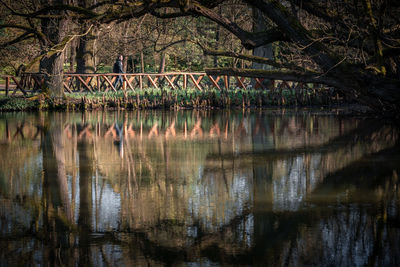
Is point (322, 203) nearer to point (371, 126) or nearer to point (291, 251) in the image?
point (291, 251)

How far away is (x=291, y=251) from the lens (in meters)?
6.33

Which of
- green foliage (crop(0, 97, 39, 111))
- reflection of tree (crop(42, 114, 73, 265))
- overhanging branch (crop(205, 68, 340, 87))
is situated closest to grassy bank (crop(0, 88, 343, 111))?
green foliage (crop(0, 97, 39, 111))

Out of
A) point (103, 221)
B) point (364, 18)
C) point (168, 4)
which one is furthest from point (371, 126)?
point (103, 221)

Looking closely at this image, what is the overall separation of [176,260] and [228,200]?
2803mm

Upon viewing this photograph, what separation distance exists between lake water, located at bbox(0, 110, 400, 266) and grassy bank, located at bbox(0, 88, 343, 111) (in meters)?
12.8

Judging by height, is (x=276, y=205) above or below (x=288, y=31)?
below

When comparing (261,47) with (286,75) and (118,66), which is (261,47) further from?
(286,75)

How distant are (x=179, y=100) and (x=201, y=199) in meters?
22.3

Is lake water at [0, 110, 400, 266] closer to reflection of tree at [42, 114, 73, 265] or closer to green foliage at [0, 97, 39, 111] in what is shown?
reflection of tree at [42, 114, 73, 265]

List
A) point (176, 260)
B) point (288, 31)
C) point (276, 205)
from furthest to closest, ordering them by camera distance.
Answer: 1. point (288, 31)
2. point (276, 205)
3. point (176, 260)

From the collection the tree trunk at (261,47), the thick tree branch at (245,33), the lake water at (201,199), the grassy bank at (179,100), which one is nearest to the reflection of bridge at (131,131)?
the lake water at (201,199)

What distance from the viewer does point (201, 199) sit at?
8.89m

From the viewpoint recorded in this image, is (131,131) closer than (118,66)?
Yes

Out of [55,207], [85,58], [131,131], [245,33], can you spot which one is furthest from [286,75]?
[85,58]
